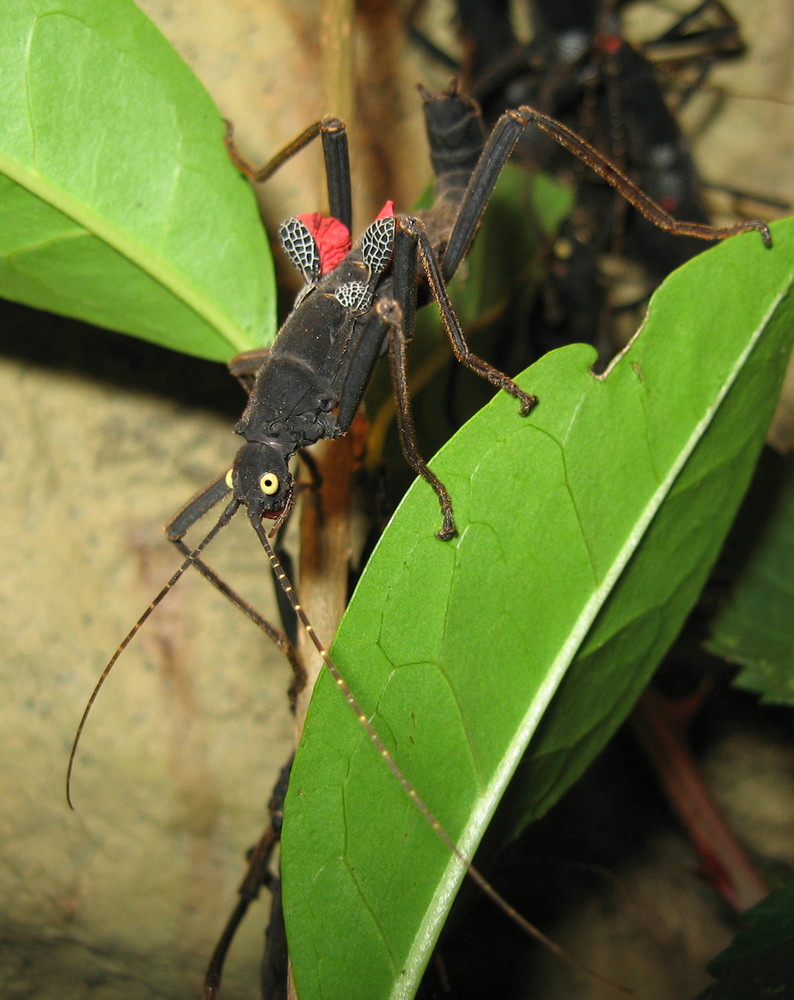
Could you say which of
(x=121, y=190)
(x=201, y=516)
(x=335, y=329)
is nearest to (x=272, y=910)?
(x=201, y=516)

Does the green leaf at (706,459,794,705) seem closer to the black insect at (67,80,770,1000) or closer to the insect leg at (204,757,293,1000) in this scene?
the black insect at (67,80,770,1000)

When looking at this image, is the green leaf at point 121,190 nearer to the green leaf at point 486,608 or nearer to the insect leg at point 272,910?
the green leaf at point 486,608

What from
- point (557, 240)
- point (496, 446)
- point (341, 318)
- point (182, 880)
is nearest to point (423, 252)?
point (341, 318)

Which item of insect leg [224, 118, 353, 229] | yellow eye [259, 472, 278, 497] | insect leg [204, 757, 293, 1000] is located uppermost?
insect leg [224, 118, 353, 229]

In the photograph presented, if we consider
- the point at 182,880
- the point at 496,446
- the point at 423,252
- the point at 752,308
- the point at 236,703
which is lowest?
the point at 182,880

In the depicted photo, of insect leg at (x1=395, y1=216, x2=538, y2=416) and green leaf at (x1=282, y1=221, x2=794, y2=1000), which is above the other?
insect leg at (x1=395, y1=216, x2=538, y2=416)

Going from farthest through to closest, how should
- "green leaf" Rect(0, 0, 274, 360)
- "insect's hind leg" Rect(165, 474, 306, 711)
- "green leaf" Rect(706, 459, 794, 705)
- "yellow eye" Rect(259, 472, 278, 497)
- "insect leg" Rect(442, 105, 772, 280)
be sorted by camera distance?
1. "green leaf" Rect(706, 459, 794, 705)
2. "insect leg" Rect(442, 105, 772, 280)
3. "insect's hind leg" Rect(165, 474, 306, 711)
4. "yellow eye" Rect(259, 472, 278, 497)
5. "green leaf" Rect(0, 0, 274, 360)

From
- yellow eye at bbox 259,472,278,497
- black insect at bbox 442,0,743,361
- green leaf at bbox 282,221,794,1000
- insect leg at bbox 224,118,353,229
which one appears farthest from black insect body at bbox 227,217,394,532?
black insect at bbox 442,0,743,361

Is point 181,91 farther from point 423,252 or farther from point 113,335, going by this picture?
point 113,335

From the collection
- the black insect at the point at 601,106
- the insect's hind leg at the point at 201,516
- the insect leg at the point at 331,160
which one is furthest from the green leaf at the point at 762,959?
the black insect at the point at 601,106
